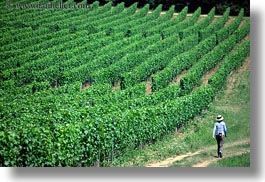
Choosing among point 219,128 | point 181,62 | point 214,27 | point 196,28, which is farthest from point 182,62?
point 219,128

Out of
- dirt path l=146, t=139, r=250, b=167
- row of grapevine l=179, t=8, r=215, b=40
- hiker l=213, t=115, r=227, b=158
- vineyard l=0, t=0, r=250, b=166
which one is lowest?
dirt path l=146, t=139, r=250, b=167

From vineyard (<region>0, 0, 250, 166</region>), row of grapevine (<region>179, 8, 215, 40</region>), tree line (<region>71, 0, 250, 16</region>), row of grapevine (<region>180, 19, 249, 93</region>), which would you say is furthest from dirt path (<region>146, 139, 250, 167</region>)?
row of grapevine (<region>179, 8, 215, 40</region>)

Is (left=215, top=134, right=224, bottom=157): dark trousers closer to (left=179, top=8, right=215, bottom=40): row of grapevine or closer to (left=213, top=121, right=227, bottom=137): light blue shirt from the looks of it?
(left=213, top=121, right=227, bottom=137): light blue shirt

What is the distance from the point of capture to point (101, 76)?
58.9 feet

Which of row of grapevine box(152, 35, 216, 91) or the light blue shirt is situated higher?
row of grapevine box(152, 35, 216, 91)

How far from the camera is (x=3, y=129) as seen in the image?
11.7 metres

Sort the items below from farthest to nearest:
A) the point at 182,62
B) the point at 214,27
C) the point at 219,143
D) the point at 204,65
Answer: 1. the point at 182,62
2. the point at 214,27
3. the point at 204,65
4. the point at 219,143

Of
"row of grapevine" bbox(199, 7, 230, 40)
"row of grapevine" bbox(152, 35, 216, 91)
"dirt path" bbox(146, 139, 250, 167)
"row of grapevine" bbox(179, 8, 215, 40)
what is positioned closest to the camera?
"dirt path" bbox(146, 139, 250, 167)

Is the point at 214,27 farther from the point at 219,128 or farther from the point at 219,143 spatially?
the point at 219,143

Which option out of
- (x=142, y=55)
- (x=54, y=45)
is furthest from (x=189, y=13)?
(x=54, y=45)

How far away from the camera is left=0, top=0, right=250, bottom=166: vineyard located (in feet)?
40.3

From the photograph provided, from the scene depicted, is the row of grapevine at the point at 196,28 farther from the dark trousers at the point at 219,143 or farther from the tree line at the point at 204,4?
the dark trousers at the point at 219,143

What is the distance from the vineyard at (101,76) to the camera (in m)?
12.3

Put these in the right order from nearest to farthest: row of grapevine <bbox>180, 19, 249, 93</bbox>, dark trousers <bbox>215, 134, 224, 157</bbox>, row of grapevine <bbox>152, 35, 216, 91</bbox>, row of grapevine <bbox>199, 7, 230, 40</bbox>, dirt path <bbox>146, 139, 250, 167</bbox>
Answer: dirt path <bbox>146, 139, 250, 167</bbox> → dark trousers <bbox>215, 134, 224, 157</bbox> → row of grapevine <bbox>180, 19, 249, 93</bbox> → row of grapevine <bbox>199, 7, 230, 40</bbox> → row of grapevine <bbox>152, 35, 216, 91</bbox>
